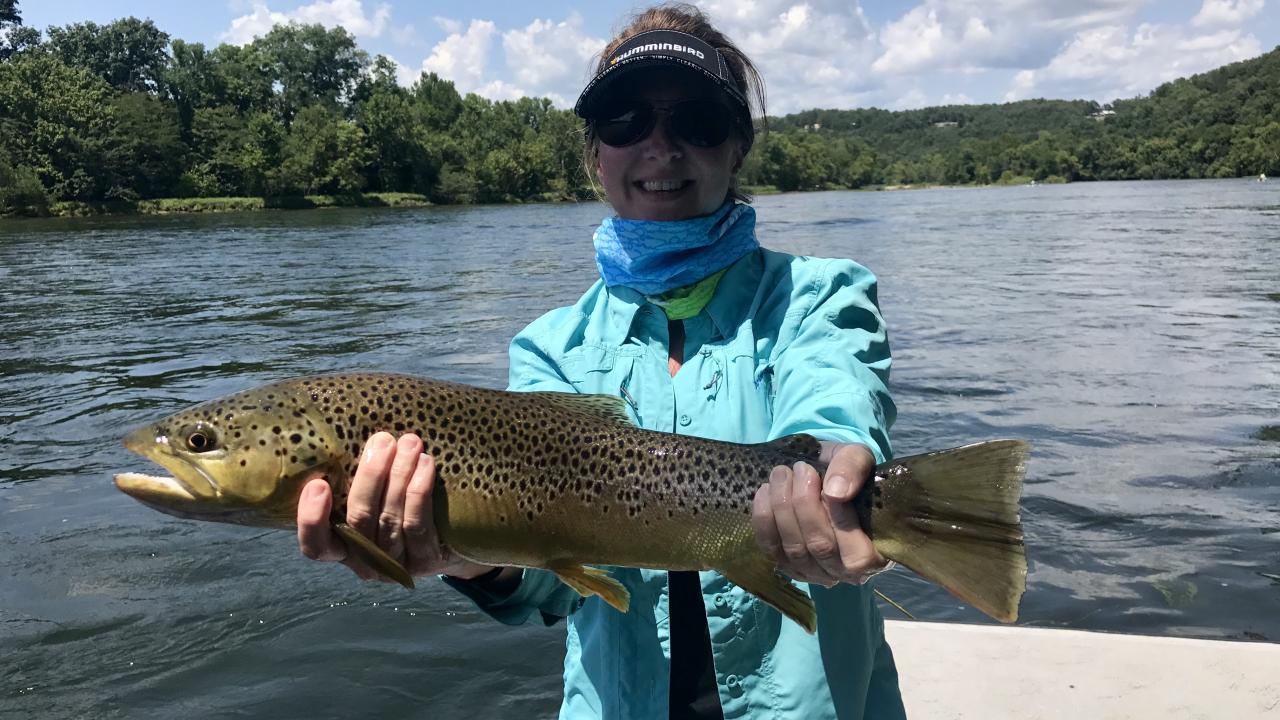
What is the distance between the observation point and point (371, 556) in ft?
7.75

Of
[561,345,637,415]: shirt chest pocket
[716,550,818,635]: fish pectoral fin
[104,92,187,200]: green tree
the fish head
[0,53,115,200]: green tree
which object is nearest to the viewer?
[716,550,818,635]: fish pectoral fin

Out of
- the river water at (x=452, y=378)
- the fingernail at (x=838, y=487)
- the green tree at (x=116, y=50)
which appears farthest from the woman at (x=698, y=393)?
the green tree at (x=116, y=50)

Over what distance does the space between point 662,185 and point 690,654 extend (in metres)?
1.51

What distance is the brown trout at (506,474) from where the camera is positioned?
2.39 meters

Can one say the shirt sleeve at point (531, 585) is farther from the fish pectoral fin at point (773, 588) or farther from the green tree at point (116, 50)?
the green tree at point (116, 50)

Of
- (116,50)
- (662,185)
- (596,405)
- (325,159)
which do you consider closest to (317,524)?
(596,405)

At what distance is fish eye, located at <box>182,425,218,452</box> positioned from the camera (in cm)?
253

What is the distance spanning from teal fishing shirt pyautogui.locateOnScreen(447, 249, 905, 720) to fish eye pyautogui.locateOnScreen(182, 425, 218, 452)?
0.78m

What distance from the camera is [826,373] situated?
249cm

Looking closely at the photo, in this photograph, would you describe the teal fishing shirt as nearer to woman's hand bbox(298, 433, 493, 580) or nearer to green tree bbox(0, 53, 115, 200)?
woman's hand bbox(298, 433, 493, 580)

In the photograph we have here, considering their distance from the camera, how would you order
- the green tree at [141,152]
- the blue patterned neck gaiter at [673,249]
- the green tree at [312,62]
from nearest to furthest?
the blue patterned neck gaiter at [673,249], the green tree at [141,152], the green tree at [312,62]

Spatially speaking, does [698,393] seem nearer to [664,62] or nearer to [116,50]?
[664,62]

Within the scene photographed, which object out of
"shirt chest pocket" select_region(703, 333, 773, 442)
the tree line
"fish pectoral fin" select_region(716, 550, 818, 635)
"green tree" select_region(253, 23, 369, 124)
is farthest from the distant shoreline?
"fish pectoral fin" select_region(716, 550, 818, 635)

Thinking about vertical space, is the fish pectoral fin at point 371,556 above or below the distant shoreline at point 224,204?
above
